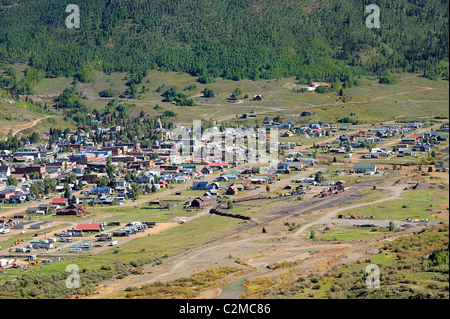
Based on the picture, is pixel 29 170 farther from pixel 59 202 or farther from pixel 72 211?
pixel 72 211

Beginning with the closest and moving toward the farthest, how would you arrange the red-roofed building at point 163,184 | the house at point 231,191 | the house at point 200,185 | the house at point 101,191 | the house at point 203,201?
the house at point 203,201 → the house at point 231,191 → the house at point 101,191 → the house at point 200,185 → the red-roofed building at point 163,184

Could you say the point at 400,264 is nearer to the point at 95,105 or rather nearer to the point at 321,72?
the point at 95,105

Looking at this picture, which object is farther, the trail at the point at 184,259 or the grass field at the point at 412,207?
the grass field at the point at 412,207

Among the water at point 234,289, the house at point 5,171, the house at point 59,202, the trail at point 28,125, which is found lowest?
the water at point 234,289

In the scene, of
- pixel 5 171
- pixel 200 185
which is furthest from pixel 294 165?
pixel 5 171

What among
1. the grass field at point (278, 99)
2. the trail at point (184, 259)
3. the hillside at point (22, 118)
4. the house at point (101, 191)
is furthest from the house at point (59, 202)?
the grass field at point (278, 99)

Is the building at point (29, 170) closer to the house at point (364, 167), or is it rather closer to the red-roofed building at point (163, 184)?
the red-roofed building at point (163, 184)
